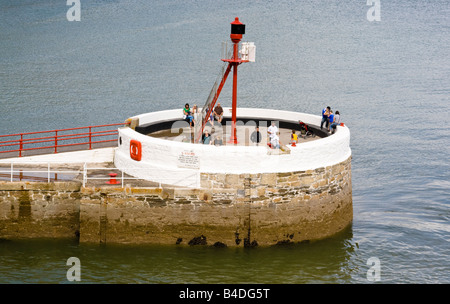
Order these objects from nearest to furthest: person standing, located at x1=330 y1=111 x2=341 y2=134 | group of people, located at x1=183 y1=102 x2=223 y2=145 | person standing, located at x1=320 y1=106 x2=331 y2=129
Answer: person standing, located at x1=330 y1=111 x2=341 y2=134
person standing, located at x1=320 y1=106 x2=331 y2=129
group of people, located at x1=183 y1=102 x2=223 y2=145

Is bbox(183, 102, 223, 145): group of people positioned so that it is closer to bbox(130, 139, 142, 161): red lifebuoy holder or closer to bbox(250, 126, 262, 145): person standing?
bbox(250, 126, 262, 145): person standing

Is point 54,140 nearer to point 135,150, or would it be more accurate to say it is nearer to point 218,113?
point 135,150

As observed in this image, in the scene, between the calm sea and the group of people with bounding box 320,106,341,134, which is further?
the group of people with bounding box 320,106,341,134

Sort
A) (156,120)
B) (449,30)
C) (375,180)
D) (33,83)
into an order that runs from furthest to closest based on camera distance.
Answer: (449,30) → (33,83) → (375,180) → (156,120)

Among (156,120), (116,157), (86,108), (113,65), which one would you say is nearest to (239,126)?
(156,120)

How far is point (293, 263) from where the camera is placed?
25.7 m

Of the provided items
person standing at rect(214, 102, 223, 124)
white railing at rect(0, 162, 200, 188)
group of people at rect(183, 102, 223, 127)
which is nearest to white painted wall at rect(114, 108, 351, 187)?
white railing at rect(0, 162, 200, 188)

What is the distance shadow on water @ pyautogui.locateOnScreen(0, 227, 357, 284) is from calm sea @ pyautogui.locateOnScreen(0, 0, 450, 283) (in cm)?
6

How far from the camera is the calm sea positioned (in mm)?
25609

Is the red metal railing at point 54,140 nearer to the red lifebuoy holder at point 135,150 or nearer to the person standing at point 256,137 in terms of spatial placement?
the red lifebuoy holder at point 135,150

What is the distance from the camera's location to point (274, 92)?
5800cm

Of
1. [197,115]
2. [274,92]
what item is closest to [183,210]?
[197,115]
